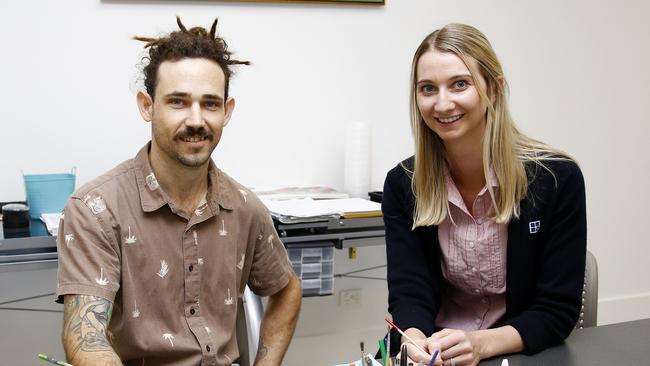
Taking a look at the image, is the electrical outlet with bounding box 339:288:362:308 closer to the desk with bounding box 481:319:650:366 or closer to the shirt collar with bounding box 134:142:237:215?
the shirt collar with bounding box 134:142:237:215

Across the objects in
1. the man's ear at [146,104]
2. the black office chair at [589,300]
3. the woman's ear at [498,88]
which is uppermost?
the woman's ear at [498,88]

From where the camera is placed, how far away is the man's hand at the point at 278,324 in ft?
4.87

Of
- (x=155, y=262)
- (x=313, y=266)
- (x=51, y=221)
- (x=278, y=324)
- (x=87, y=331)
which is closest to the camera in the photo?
(x=87, y=331)

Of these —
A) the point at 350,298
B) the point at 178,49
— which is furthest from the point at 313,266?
the point at 178,49

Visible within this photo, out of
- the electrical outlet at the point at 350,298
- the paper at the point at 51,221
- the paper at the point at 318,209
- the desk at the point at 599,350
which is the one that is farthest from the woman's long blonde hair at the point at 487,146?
the electrical outlet at the point at 350,298

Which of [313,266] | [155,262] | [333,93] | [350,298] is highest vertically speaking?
[333,93]

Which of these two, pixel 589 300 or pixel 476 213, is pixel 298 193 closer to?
pixel 476 213

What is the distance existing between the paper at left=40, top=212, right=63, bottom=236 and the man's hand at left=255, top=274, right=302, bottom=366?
0.65m

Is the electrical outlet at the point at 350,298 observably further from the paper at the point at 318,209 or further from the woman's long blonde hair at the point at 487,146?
the woman's long blonde hair at the point at 487,146

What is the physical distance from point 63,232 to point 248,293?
453 mm

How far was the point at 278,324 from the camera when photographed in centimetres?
153

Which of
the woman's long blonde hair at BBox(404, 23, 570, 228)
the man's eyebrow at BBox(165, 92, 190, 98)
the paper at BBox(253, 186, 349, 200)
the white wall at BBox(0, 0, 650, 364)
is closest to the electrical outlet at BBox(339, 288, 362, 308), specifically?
the white wall at BBox(0, 0, 650, 364)

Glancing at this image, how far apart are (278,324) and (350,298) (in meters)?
1.26

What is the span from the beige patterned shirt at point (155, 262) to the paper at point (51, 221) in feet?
1.77
